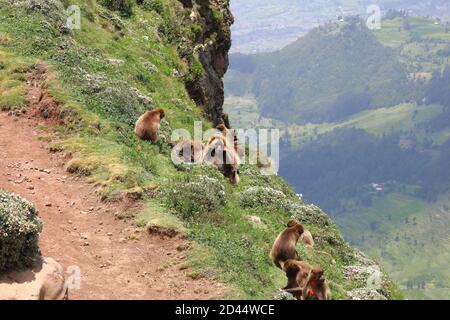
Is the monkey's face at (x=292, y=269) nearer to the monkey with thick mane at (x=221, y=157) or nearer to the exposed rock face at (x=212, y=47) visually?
the monkey with thick mane at (x=221, y=157)

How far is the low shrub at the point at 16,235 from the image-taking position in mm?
12336

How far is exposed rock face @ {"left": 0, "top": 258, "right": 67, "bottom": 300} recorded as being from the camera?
11594mm

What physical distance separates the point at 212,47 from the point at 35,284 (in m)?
39.1

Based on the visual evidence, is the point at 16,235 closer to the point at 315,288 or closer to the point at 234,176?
the point at 315,288

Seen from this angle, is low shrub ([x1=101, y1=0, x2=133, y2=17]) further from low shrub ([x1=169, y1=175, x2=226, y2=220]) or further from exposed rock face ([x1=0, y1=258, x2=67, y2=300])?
exposed rock face ([x1=0, y1=258, x2=67, y2=300])

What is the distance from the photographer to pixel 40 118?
22219 millimetres

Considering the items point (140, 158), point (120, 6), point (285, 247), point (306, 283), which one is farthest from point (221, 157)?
point (120, 6)

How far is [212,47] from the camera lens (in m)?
49.1

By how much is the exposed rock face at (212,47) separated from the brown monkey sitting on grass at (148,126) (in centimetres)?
2101

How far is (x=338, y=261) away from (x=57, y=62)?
46.8 feet

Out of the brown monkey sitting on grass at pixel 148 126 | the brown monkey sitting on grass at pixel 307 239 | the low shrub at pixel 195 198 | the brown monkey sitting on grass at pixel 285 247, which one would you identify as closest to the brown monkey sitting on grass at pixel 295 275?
the brown monkey sitting on grass at pixel 285 247

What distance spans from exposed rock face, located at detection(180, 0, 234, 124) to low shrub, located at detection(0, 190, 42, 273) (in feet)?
99.7
